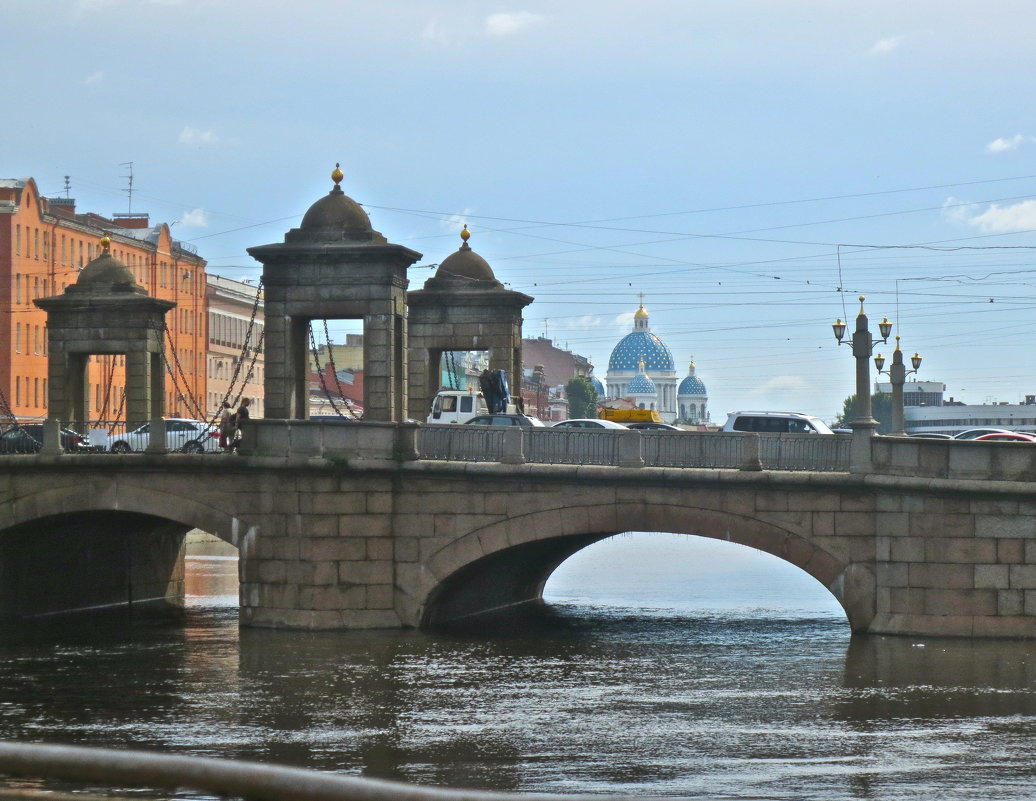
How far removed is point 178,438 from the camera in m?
44.0

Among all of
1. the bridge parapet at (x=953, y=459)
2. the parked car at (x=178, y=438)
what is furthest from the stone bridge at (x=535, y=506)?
the parked car at (x=178, y=438)

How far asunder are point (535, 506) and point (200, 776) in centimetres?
2375

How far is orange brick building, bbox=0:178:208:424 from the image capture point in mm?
75062

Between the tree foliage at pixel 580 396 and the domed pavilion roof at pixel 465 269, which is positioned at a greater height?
the tree foliage at pixel 580 396

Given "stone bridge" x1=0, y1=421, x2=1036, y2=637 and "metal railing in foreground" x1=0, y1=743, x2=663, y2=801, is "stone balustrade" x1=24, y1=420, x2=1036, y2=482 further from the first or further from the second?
"metal railing in foreground" x1=0, y1=743, x2=663, y2=801

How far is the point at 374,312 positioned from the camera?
112 feet

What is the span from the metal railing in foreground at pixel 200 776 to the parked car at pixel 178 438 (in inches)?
1038

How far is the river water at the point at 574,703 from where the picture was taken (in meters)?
19.5

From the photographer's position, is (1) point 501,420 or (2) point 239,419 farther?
(1) point 501,420

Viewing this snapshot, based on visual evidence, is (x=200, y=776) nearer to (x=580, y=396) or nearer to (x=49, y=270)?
(x=49, y=270)

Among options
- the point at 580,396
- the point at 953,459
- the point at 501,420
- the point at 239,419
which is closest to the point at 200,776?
the point at 953,459

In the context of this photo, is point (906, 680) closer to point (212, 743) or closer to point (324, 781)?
point (212, 743)

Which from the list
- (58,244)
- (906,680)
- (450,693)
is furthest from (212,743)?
(58,244)

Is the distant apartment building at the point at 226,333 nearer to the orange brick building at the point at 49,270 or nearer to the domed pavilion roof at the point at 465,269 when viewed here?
the orange brick building at the point at 49,270
